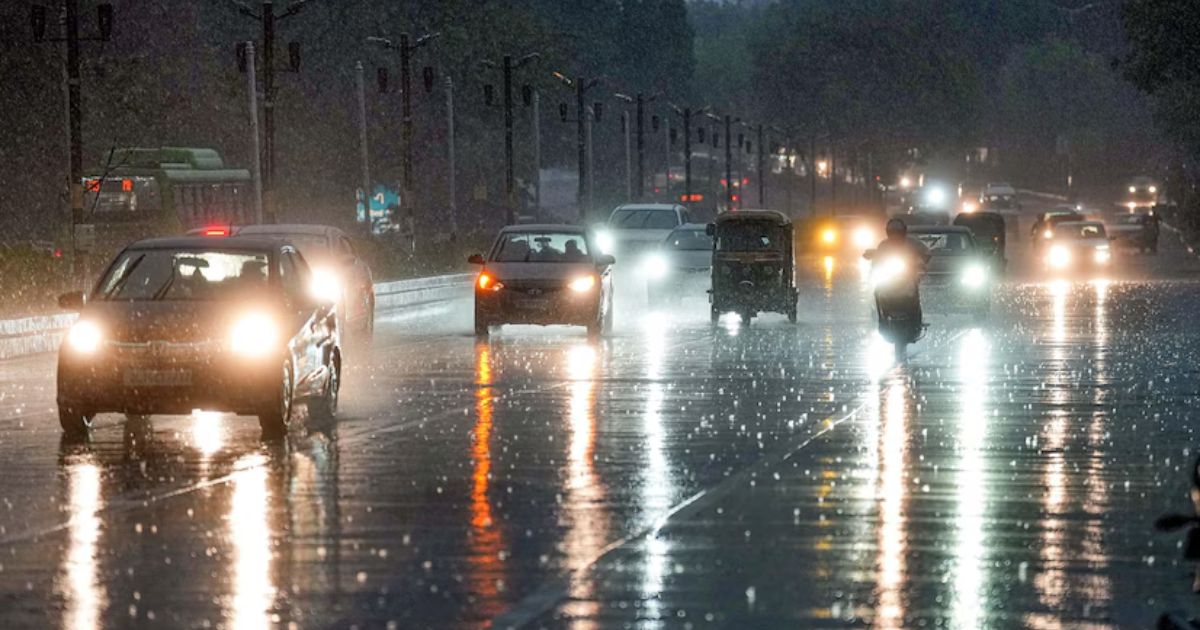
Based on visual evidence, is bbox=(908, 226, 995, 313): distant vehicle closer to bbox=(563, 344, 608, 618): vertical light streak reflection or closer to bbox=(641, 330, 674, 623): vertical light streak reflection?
bbox=(641, 330, 674, 623): vertical light streak reflection

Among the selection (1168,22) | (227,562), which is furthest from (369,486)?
(1168,22)

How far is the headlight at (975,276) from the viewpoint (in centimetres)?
4009

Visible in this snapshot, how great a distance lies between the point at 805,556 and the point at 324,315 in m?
9.54

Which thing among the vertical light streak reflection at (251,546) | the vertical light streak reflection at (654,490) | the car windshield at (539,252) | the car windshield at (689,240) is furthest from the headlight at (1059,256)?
the vertical light streak reflection at (251,546)

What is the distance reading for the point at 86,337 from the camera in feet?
61.9

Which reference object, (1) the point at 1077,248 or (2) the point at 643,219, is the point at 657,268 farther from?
(1) the point at 1077,248

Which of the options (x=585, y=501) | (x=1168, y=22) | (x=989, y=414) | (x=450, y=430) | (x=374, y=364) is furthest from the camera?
(x=1168, y=22)

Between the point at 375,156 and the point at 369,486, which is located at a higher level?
the point at 375,156

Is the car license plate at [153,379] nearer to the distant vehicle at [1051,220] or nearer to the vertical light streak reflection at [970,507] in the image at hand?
the vertical light streak reflection at [970,507]

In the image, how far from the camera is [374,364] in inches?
1165

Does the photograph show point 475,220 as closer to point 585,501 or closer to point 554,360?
point 554,360

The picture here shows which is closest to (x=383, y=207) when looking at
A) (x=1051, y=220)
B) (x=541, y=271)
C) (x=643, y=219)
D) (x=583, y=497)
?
(x=1051, y=220)

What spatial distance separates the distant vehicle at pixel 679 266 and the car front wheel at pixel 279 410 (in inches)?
1184

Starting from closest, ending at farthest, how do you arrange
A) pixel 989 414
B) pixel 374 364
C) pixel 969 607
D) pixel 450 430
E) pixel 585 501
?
pixel 969 607, pixel 585 501, pixel 450 430, pixel 989 414, pixel 374 364
